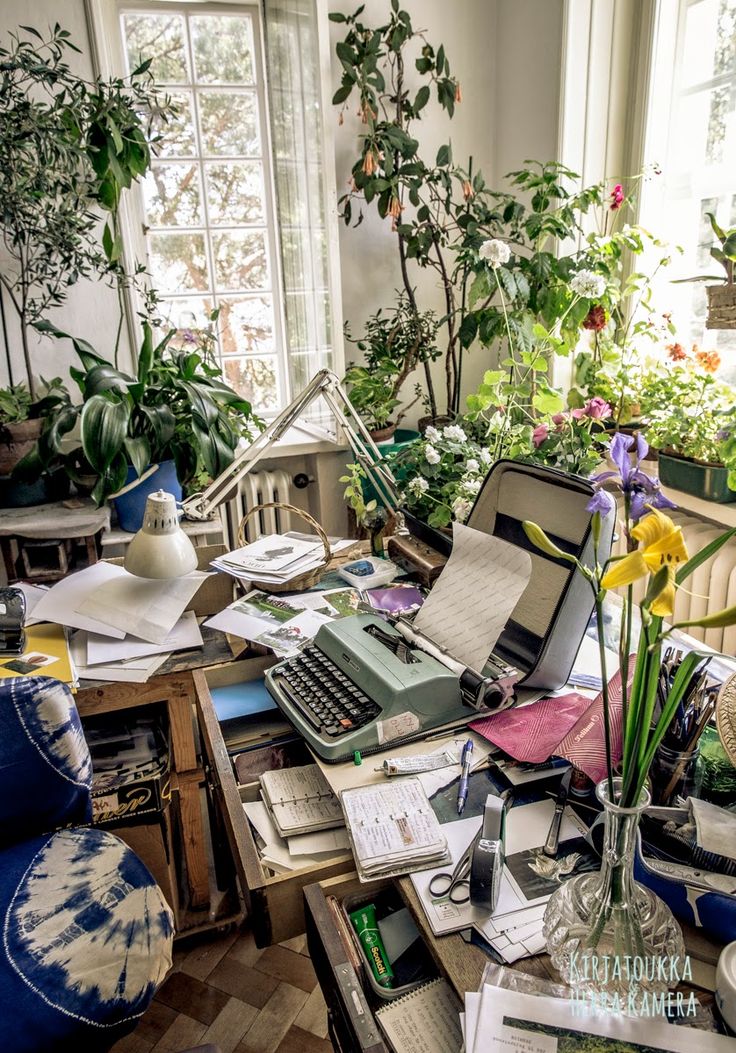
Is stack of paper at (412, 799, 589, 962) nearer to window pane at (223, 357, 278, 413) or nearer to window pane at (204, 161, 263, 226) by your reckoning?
window pane at (223, 357, 278, 413)

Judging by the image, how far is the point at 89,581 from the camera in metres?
1.59

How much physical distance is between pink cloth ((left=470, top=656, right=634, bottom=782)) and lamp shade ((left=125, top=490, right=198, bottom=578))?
0.67 metres

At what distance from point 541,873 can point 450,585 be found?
0.50m

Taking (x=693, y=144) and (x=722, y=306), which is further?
(x=693, y=144)

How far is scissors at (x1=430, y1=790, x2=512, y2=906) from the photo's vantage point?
0.86 m

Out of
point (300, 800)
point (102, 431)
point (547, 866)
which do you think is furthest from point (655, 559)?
point (102, 431)

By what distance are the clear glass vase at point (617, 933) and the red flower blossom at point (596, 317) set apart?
5.64ft

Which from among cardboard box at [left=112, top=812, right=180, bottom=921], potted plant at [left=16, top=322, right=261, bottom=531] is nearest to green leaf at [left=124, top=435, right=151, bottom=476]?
potted plant at [left=16, top=322, right=261, bottom=531]

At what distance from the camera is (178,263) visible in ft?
9.73

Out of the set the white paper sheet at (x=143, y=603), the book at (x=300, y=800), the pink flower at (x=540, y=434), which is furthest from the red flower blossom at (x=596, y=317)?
the book at (x=300, y=800)

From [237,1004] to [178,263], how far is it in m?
2.57

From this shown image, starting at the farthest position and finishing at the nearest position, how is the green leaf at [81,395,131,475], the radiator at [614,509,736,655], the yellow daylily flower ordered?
the green leaf at [81,395,131,475]
the radiator at [614,509,736,655]
the yellow daylily flower

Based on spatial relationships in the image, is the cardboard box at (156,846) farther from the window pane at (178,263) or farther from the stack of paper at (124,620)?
the window pane at (178,263)

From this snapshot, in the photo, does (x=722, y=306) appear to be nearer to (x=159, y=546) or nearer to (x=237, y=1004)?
(x=159, y=546)
